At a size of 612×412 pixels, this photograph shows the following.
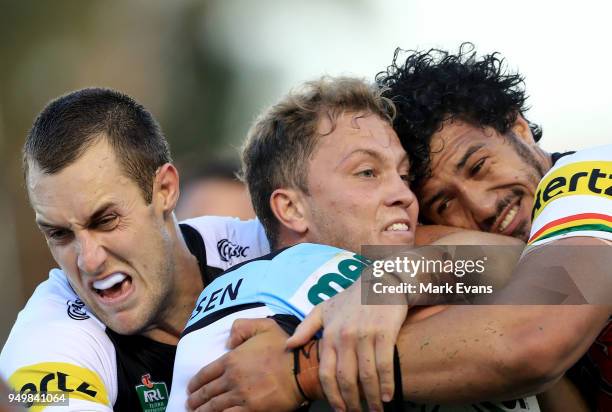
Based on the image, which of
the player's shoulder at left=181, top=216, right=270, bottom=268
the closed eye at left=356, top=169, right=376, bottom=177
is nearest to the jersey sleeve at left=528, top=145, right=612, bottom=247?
the closed eye at left=356, top=169, right=376, bottom=177

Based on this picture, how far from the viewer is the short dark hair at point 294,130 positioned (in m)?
3.79

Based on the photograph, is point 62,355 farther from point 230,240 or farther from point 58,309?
point 230,240

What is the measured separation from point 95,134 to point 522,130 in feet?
6.77

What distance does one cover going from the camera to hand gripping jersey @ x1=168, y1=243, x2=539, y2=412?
9.23 feet

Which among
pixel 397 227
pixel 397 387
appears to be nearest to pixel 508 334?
pixel 397 387

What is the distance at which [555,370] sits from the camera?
2584 millimetres

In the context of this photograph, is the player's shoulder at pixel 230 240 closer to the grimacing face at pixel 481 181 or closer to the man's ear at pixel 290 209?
the man's ear at pixel 290 209

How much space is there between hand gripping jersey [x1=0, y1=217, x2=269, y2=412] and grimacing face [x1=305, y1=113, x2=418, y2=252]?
54 centimetres

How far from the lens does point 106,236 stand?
3.39 meters

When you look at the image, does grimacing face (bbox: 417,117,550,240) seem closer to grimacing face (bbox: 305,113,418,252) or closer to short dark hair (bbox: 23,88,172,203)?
grimacing face (bbox: 305,113,418,252)

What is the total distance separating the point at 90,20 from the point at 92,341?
362 inches

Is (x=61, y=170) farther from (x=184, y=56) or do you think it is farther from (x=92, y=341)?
(x=184, y=56)

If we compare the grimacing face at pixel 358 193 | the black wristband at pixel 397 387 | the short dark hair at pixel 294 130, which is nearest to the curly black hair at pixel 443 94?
the short dark hair at pixel 294 130

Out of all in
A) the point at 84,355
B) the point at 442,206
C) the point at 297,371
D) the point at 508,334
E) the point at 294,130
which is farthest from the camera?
the point at 442,206
